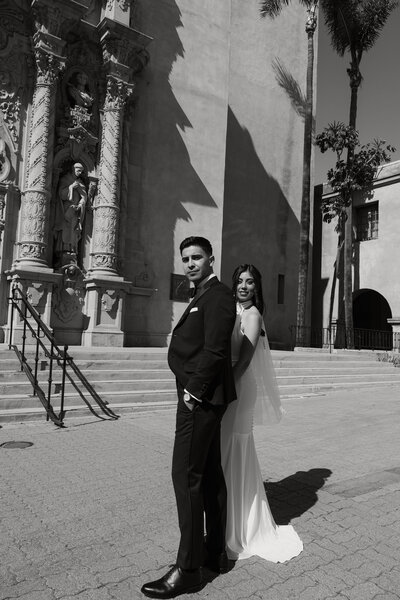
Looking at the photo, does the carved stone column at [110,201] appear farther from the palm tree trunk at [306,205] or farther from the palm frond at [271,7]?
the palm tree trunk at [306,205]

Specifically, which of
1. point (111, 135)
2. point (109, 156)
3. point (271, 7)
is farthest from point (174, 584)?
point (271, 7)

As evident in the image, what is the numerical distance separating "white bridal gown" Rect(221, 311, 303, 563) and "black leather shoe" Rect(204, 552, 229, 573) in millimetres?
165

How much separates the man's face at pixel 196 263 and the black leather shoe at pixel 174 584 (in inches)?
69.4

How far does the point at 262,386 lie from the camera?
390 cm

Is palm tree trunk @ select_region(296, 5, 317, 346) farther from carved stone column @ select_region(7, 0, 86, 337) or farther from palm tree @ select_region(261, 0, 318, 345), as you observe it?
carved stone column @ select_region(7, 0, 86, 337)

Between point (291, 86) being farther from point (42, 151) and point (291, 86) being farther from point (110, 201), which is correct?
point (42, 151)

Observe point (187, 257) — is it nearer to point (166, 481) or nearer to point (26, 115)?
point (166, 481)

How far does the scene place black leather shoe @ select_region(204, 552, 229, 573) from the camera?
10.3 ft

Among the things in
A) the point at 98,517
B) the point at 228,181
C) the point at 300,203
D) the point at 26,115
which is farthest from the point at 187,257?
the point at 300,203

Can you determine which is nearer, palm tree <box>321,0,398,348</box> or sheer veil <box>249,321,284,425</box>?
sheer veil <box>249,321,284,425</box>

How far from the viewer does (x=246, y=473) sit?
3.53m

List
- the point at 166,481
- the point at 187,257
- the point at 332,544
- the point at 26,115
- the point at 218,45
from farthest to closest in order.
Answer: the point at 218,45 < the point at 26,115 < the point at 166,481 < the point at 332,544 < the point at 187,257

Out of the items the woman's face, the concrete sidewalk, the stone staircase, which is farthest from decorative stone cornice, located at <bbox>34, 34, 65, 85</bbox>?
the woman's face

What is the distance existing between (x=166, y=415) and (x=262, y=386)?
498 cm
